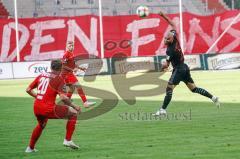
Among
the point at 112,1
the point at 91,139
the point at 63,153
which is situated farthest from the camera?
the point at 112,1

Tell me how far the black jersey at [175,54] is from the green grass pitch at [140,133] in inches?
59.8

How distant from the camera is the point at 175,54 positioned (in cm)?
1959

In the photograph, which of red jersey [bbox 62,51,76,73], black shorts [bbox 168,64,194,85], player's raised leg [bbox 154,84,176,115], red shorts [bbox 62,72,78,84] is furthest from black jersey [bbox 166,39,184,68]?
red jersey [bbox 62,51,76,73]

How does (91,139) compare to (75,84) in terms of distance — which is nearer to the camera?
(91,139)

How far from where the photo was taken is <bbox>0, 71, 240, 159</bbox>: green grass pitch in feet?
42.8

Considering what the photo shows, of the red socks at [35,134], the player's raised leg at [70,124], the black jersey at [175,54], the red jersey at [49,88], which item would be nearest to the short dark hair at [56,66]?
the red jersey at [49,88]

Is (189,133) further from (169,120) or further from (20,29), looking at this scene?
(20,29)

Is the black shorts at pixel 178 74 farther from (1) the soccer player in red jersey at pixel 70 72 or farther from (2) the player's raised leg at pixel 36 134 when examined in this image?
(2) the player's raised leg at pixel 36 134

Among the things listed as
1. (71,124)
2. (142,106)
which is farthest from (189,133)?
(142,106)

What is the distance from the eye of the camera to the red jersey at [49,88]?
1322 cm

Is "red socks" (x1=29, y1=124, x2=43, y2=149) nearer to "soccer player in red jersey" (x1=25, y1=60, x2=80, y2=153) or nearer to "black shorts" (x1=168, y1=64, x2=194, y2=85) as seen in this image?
"soccer player in red jersey" (x1=25, y1=60, x2=80, y2=153)

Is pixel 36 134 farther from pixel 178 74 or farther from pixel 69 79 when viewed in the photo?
pixel 69 79

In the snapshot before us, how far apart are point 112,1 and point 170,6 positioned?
4.37 m

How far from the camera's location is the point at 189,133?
15.6 metres
